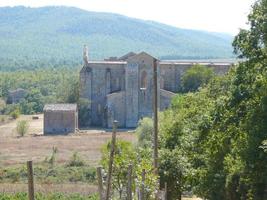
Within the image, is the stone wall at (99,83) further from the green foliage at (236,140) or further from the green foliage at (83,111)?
the green foliage at (236,140)

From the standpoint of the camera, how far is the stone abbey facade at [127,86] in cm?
8138

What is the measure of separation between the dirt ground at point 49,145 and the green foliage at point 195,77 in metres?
11.5

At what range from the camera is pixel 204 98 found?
34.3 meters

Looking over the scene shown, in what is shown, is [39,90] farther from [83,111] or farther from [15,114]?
[83,111]

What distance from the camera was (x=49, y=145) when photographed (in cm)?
6731

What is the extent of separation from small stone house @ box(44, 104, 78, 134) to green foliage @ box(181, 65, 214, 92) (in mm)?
13185

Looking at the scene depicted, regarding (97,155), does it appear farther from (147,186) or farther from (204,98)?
(147,186)

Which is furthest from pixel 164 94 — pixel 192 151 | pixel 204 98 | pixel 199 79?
pixel 192 151

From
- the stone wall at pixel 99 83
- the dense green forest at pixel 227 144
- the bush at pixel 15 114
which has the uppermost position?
the dense green forest at pixel 227 144

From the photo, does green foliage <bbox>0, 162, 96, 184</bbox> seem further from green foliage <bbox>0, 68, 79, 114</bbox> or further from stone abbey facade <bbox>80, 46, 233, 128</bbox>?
green foliage <bbox>0, 68, 79, 114</bbox>

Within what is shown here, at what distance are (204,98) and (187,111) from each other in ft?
3.86

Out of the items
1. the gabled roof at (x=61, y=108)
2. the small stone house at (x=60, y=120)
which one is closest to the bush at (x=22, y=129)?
the small stone house at (x=60, y=120)

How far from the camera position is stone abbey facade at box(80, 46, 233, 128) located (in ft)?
267

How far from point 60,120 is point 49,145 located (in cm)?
1297
